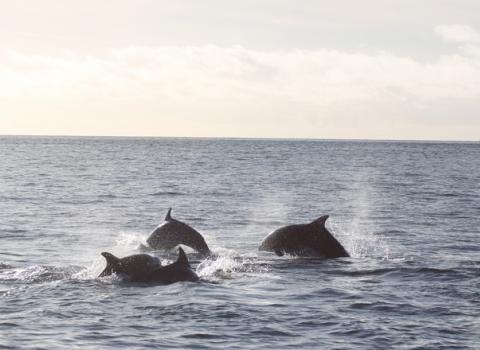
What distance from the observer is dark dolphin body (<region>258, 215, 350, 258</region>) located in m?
25.0

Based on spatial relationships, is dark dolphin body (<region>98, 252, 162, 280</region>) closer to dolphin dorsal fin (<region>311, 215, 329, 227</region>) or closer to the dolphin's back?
the dolphin's back

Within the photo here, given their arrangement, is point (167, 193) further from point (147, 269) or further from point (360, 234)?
point (147, 269)

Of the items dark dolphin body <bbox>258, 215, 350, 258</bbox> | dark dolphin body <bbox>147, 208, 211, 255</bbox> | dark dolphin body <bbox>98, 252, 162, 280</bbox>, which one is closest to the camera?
dark dolphin body <bbox>98, 252, 162, 280</bbox>

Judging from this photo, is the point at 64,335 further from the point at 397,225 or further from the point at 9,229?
the point at 397,225

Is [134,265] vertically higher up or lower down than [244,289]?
higher up

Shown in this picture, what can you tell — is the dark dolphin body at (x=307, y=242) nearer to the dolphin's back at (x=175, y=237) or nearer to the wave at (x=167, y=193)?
the dolphin's back at (x=175, y=237)

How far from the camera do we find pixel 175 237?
26.1 m

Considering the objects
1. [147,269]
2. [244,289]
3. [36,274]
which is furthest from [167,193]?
[244,289]

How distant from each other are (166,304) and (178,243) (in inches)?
332

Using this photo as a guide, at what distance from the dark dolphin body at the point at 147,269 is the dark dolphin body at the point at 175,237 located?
526 cm

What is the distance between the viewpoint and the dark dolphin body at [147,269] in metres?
19.8

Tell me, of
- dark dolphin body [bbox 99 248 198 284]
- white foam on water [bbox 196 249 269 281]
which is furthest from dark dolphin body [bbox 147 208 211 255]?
dark dolphin body [bbox 99 248 198 284]

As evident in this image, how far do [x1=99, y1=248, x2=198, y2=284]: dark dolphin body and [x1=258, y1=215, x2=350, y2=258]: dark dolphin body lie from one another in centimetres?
534

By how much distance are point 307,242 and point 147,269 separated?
21.8ft
